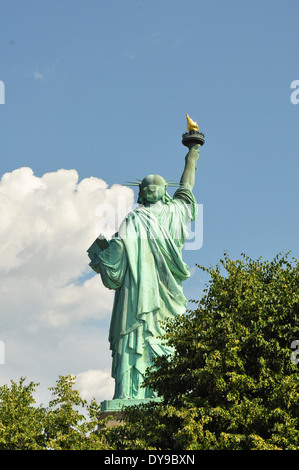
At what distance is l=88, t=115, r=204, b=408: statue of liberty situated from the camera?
22.9m

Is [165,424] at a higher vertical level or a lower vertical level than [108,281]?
lower

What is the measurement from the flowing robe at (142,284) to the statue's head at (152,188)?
0.29 metres

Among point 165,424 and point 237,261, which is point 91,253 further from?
point 165,424

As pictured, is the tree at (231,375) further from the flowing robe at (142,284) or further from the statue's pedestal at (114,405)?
the flowing robe at (142,284)

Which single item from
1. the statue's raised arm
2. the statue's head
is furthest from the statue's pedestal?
the statue's raised arm

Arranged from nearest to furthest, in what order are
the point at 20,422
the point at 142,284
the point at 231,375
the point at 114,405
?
the point at 231,375, the point at 20,422, the point at 114,405, the point at 142,284

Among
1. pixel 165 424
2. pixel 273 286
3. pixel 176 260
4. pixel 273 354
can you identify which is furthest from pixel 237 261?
pixel 176 260

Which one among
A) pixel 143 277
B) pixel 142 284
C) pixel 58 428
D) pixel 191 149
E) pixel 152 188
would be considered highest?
pixel 191 149

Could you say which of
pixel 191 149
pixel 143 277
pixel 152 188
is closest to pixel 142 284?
pixel 143 277

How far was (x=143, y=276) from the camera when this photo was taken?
24000mm

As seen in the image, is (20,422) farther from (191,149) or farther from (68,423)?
(191,149)

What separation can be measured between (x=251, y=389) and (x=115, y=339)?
27.5 feet

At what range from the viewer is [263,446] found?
14438 mm

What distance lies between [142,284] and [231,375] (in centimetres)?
868
